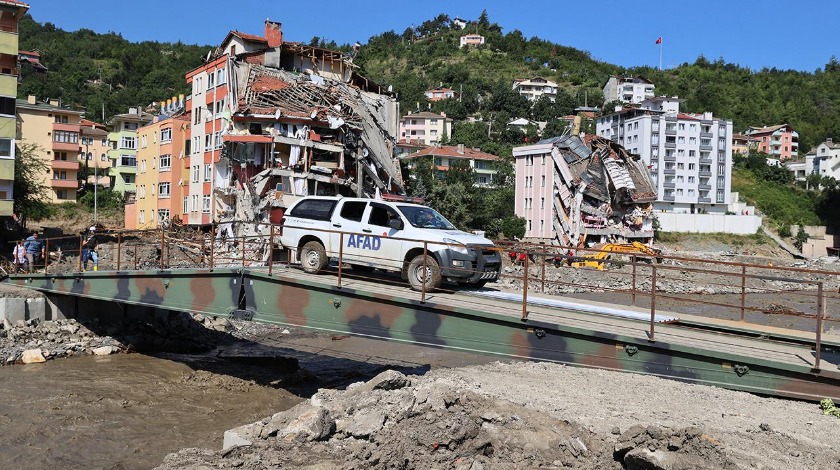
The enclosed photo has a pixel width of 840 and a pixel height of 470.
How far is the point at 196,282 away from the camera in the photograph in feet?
55.2

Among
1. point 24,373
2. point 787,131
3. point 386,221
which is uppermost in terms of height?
point 787,131

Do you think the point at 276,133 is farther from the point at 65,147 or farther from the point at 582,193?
the point at 65,147

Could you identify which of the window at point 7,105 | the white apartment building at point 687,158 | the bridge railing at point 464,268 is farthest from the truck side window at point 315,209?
the white apartment building at point 687,158

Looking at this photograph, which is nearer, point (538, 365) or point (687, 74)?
point (538, 365)

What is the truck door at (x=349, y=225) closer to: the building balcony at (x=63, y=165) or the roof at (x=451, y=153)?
the building balcony at (x=63, y=165)

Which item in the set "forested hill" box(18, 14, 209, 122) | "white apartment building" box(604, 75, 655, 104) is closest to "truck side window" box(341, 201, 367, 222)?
"forested hill" box(18, 14, 209, 122)

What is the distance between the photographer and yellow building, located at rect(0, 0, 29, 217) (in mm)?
38281

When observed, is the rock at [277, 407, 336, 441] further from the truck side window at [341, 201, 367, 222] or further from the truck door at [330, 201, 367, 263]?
the truck side window at [341, 201, 367, 222]

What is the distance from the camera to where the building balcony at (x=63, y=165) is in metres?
74.5

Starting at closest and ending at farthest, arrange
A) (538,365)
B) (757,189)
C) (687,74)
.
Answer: (538,365) → (757,189) → (687,74)

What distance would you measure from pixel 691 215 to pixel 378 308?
78.9m

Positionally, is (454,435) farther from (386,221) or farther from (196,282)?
(196,282)

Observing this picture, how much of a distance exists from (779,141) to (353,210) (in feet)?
424

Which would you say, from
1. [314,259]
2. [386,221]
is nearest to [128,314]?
[314,259]
